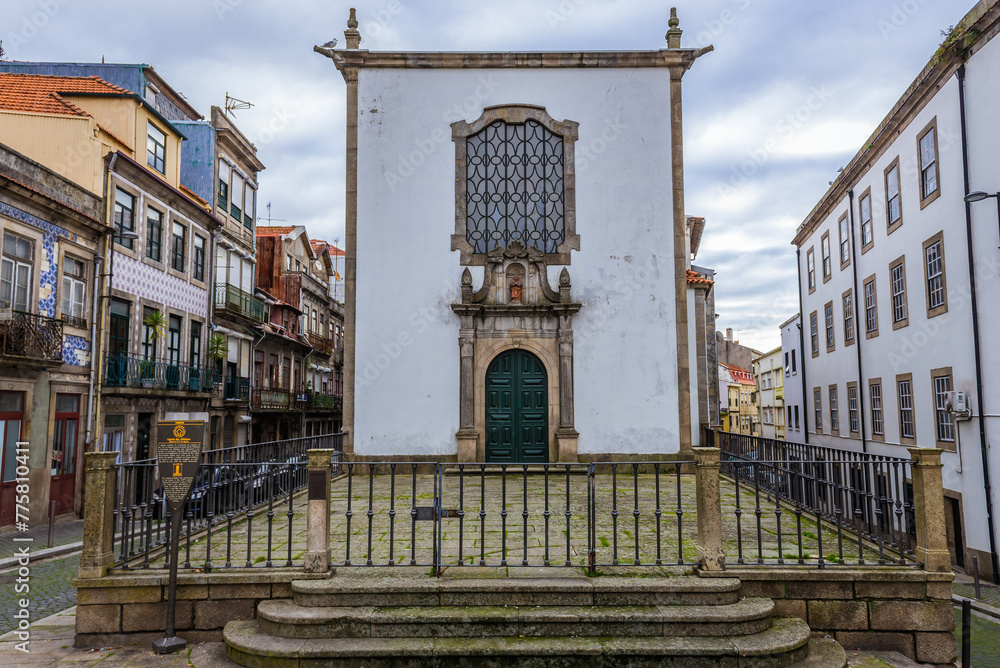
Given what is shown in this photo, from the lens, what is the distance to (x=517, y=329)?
1445 cm

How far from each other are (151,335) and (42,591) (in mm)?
12287

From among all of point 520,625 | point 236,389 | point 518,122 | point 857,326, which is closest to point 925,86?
point 857,326

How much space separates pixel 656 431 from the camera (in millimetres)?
14148

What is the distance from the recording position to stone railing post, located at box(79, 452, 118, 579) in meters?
6.07

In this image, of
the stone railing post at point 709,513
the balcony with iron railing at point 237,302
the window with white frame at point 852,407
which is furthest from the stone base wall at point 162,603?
the window with white frame at point 852,407

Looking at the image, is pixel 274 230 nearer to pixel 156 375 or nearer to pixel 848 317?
pixel 156 375

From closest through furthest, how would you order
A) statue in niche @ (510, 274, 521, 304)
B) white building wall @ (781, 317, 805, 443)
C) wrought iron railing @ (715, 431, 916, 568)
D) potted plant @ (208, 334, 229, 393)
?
wrought iron railing @ (715, 431, 916, 568) < statue in niche @ (510, 274, 521, 304) < potted plant @ (208, 334, 229, 393) < white building wall @ (781, 317, 805, 443)

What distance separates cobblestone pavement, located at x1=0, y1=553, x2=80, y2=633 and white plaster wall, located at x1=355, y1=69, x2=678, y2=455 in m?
5.24

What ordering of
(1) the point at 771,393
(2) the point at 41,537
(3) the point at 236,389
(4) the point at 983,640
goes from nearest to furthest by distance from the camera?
(4) the point at 983,640 < (2) the point at 41,537 < (3) the point at 236,389 < (1) the point at 771,393

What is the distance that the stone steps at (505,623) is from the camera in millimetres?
5543

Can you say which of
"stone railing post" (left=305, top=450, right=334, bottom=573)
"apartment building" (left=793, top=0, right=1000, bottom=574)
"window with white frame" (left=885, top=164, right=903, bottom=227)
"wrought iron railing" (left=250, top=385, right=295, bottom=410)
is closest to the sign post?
"stone railing post" (left=305, top=450, right=334, bottom=573)

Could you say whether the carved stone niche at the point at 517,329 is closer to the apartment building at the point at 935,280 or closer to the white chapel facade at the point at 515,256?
the white chapel facade at the point at 515,256

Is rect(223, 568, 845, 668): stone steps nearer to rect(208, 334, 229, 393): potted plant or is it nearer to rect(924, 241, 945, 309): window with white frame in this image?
rect(924, 241, 945, 309): window with white frame

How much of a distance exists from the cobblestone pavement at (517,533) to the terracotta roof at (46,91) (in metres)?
12.9
